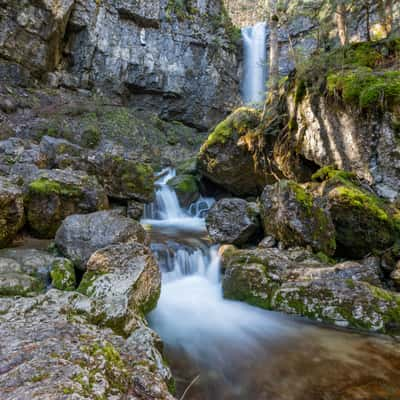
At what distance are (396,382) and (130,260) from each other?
3.42m

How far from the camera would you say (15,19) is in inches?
633

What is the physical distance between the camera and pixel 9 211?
5312 millimetres

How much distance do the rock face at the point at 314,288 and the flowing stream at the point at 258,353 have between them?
0.69ft

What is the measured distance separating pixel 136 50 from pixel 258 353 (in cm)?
2247

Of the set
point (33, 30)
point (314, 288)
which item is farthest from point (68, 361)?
point (33, 30)

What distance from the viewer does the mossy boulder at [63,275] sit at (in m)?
4.24

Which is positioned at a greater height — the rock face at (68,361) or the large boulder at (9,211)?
the large boulder at (9,211)

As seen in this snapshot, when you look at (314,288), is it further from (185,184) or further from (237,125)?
(185,184)

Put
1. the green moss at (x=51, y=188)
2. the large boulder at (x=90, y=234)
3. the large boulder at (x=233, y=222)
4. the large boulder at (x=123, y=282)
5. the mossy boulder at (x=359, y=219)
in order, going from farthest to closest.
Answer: the large boulder at (x=233, y=222)
the green moss at (x=51, y=188)
the mossy boulder at (x=359, y=219)
the large boulder at (x=90, y=234)
the large boulder at (x=123, y=282)

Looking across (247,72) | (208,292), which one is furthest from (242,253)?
(247,72)

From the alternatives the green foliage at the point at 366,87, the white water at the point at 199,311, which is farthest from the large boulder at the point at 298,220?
the green foliage at the point at 366,87

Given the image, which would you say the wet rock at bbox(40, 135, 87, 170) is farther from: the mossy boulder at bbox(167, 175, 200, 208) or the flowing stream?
the flowing stream

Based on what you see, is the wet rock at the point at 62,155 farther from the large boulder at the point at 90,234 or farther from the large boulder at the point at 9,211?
the large boulder at the point at 90,234

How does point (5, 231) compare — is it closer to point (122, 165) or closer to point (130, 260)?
point (130, 260)
